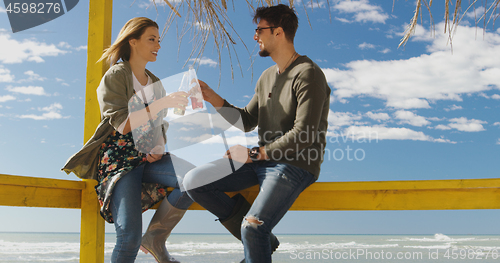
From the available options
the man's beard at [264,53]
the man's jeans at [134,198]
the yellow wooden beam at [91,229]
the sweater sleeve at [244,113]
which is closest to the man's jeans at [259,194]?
the man's jeans at [134,198]

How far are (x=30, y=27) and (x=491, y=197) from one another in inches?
110

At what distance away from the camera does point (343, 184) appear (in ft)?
5.79

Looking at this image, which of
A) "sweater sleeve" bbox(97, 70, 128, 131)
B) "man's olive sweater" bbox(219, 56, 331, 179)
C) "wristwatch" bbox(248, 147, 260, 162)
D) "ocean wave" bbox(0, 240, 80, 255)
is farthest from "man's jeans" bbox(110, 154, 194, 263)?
"ocean wave" bbox(0, 240, 80, 255)

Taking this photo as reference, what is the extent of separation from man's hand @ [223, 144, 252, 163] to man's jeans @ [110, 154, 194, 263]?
0.29 meters

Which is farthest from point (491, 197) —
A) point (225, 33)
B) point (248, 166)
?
point (225, 33)

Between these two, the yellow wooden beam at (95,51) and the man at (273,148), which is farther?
the yellow wooden beam at (95,51)

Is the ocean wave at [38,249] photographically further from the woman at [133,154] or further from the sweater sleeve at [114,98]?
the sweater sleeve at [114,98]

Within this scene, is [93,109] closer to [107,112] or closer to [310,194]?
[107,112]

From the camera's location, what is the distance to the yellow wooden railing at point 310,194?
166cm

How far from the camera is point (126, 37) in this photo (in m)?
1.84

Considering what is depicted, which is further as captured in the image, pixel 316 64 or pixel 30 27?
pixel 30 27

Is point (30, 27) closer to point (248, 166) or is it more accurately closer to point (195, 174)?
point (195, 174)

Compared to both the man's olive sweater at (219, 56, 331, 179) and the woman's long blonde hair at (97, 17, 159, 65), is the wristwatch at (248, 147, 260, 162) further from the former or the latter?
the woman's long blonde hair at (97, 17, 159, 65)

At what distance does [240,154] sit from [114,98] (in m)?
0.67
